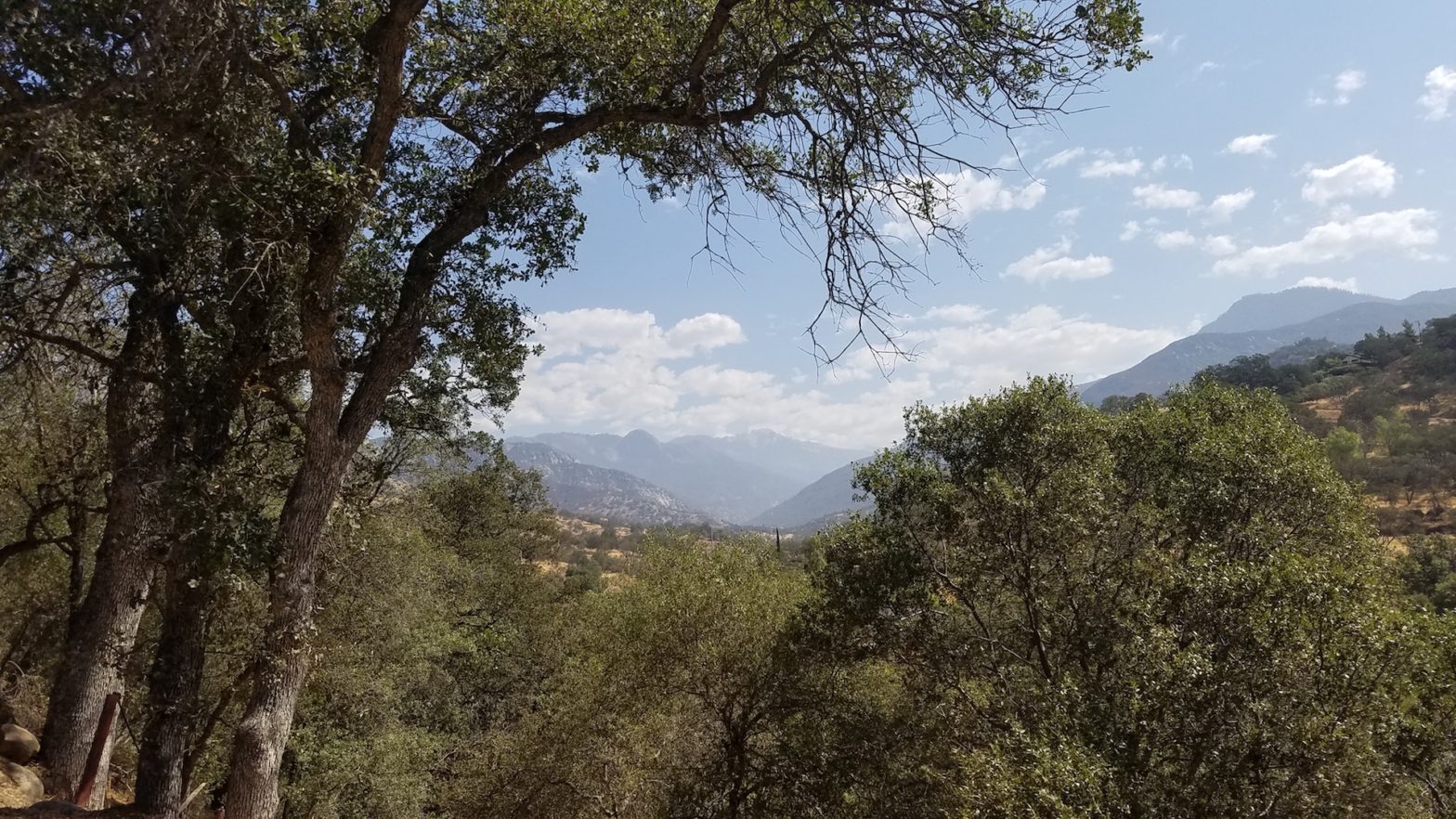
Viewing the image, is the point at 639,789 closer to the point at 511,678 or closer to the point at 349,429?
the point at 349,429

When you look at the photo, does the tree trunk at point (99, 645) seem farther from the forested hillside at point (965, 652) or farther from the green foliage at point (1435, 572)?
the green foliage at point (1435, 572)

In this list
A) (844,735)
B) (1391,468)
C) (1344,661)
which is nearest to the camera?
(1344,661)

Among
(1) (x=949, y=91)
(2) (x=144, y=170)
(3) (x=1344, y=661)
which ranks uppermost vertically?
(2) (x=144, y=170)

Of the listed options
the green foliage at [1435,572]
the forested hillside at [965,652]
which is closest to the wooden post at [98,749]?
the forested hillside at [965,652]

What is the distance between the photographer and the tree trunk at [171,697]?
7.38 metres

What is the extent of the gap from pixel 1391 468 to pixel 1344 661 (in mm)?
59879

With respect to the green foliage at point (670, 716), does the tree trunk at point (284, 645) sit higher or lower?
higher

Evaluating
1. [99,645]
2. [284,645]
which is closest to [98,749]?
[99,645]

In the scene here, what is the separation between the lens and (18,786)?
8656 mm

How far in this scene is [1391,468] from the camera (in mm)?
49812

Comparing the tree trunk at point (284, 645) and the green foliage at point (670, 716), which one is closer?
the tree trunk at point (284, 645)

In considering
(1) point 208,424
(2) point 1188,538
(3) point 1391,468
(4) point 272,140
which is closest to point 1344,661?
(2) point 1188,538

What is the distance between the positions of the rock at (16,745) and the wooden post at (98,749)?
9.45ft

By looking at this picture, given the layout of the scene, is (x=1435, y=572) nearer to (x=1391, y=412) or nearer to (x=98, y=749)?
(x=1391, y=412)
